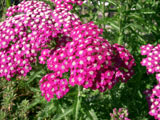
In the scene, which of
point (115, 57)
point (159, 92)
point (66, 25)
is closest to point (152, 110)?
point (159, 92)

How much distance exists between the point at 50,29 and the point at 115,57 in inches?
37.6

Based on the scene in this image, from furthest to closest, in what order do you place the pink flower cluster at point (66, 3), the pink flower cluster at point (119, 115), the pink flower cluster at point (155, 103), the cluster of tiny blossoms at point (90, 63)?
the pink flower cluster at point (66, 3)
the pink flower cluster at point (155, 103)
the pink flower cluster at point (119, 115)
the cluster of tiny blossoms at point (90, 63)

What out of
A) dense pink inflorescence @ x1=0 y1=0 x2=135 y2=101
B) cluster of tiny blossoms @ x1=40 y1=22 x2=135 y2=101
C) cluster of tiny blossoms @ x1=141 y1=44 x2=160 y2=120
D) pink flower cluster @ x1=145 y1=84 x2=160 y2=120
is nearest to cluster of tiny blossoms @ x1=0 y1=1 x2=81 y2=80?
dense pink inflorescence @ x1=0 y1=0 x2=135 y2=101

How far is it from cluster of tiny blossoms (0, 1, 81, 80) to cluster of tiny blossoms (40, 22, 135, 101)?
287 mm

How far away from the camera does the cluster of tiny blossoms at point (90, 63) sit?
87.1 inches

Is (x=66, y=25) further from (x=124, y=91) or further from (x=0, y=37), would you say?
(x=124, y=91)

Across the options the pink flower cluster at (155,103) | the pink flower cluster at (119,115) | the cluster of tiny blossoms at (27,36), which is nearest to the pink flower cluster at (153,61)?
the pink flower cluster at (155,103)

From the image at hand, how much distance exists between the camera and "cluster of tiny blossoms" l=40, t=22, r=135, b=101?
221 cm

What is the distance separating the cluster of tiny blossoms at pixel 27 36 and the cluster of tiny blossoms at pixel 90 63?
0.94ft

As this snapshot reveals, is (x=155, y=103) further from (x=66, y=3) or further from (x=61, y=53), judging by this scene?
(x=66, y=3)

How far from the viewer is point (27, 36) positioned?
2.87 metres

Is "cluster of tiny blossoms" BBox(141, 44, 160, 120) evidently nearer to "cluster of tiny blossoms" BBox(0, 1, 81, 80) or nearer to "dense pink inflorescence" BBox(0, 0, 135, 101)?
"dense pink inflorescence" BBox(0, 0, 135, 101)

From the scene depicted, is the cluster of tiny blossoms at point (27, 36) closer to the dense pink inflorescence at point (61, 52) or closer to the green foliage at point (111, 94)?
the dense pink inflorescence at point (61, 52)

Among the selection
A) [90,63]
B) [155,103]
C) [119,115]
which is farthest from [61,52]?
[155,103]
